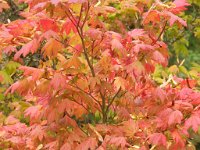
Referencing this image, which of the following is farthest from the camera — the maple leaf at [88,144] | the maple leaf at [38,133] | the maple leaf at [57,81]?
the maple leaf at [38,133]

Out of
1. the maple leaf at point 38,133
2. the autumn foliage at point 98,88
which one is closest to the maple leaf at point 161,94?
the autumn foliage at point 98,88

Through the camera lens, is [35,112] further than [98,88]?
Yes

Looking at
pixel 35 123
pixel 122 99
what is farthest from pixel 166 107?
pixel 35 123

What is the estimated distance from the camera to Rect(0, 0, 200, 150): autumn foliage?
279cm

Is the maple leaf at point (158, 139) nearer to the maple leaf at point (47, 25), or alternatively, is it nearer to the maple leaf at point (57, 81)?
the maple leaf at point (57, 81)

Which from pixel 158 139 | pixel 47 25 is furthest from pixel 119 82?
pixel 47 25

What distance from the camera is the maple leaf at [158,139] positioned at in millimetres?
2830

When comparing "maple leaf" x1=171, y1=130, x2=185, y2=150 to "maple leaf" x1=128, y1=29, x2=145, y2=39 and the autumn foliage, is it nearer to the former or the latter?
the autumn foliage

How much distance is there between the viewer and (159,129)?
3002mm

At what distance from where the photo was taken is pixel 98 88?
2.98 meters

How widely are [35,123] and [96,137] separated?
1.77 feet

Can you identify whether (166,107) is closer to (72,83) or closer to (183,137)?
(183,137)

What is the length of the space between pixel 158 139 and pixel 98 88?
1.68 ft

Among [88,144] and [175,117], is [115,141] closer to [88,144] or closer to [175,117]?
[88,144]
